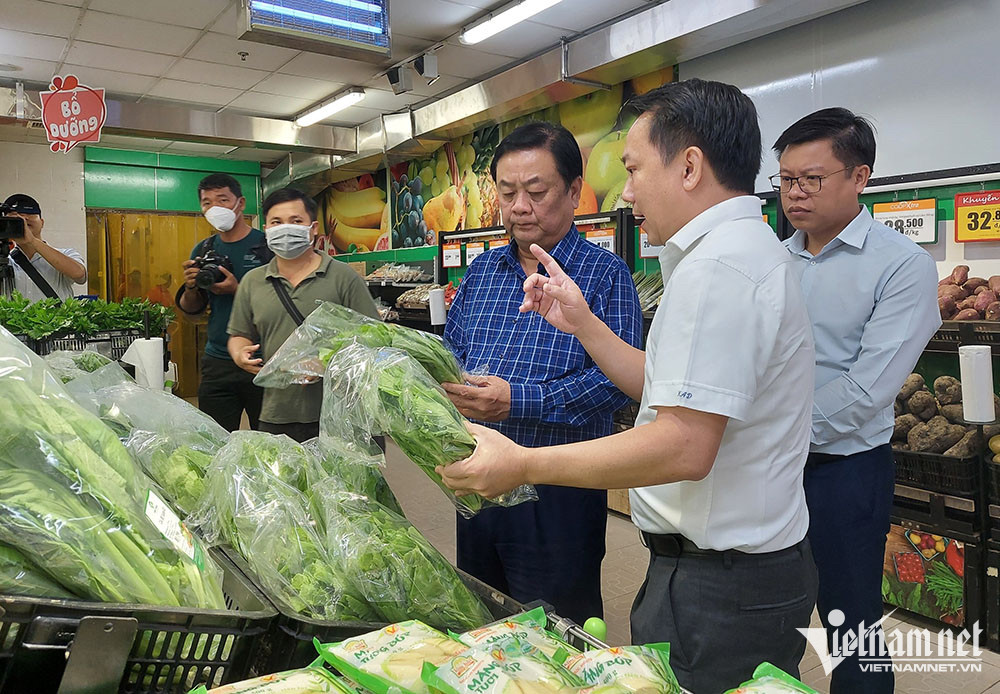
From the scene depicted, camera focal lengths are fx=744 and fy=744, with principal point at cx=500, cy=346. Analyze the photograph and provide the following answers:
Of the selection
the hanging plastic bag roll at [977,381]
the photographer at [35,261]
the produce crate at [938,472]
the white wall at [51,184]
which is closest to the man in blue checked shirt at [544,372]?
the hanging plastic bag roll at [977,381]

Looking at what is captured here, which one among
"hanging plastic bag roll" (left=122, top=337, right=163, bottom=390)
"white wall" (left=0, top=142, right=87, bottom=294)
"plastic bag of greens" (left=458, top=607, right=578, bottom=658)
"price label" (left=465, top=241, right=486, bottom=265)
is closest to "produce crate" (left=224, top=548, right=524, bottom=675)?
"plastic bag of greens" (left=458, top=607, right=578, bottom=658)

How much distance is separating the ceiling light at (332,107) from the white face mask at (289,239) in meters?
4.32

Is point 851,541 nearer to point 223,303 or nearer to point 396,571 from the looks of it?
point 396,571

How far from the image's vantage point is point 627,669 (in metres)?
0.88

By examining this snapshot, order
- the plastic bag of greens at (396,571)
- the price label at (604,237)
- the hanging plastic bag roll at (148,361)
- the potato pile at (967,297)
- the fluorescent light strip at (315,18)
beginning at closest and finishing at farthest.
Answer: the plastic bag of greens at (396,571), the hanging plastic bag roll at (148,361), the fluorescent light strip at (315,18), the potato pile at (967,297), the price label at (604,237)

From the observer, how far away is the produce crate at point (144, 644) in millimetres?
846

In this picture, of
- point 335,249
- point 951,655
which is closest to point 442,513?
point 951,655

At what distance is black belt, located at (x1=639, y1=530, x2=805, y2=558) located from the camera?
1.34m

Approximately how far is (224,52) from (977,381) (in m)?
5.66

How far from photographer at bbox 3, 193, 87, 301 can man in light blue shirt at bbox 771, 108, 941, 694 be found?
355 cm

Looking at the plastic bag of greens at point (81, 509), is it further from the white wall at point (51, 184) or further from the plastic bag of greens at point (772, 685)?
the white wall at point (51, 184)

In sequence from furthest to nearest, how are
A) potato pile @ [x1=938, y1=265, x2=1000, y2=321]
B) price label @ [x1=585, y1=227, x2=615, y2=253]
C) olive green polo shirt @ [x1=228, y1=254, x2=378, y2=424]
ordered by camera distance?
price label @ [x1=585, y1=227, x2=615, y2=253] → potato pile @ [x1=938, y1=265, x2=1000, y2=321] → olive green polo shirt @ [x1=228, y1=254, x2=378, y2=424]

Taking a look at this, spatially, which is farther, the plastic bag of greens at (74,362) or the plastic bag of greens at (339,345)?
the plastic bag of greens at (74,362)
